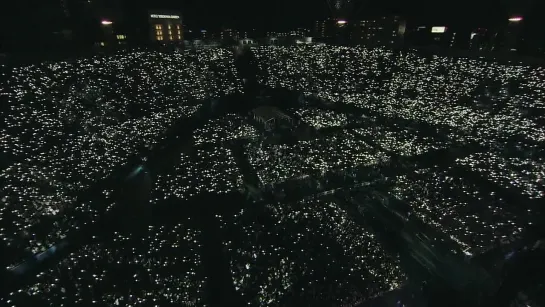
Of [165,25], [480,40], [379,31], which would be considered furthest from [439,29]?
[165,25]

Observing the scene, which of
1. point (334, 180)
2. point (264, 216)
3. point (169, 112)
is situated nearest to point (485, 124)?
point (334, 180)

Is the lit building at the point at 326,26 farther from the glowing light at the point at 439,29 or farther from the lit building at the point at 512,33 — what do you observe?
the lit building at the point at 512,33

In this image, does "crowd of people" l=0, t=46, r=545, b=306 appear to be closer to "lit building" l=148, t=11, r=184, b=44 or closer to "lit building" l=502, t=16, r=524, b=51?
"lit building" l=502, t=16, r=524, b=51

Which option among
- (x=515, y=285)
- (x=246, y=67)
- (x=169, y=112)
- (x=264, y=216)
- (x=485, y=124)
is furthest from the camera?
(x=246, y=67)

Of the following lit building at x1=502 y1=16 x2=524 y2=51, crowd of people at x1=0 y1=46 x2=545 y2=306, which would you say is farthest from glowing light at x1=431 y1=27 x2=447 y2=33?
crowd of people at x1=0 y1=46 x2=545 y2=306

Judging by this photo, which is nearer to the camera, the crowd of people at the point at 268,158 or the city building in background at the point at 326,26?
the crowd of people at the point at 268,158

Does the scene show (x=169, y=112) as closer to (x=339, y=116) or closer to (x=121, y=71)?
(x=121, y=71)

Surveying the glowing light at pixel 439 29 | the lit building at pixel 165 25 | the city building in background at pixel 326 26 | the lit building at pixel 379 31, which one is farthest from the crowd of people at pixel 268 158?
the lit building at pixel 165 25
